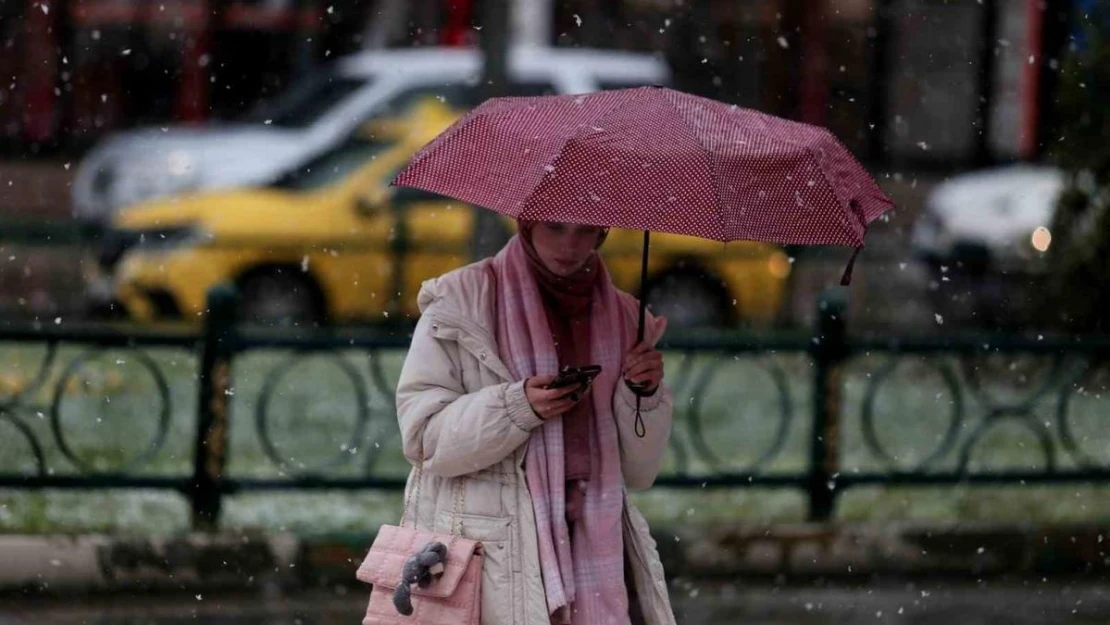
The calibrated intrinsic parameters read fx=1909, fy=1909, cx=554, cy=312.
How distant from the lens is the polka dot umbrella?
3441 millimetres

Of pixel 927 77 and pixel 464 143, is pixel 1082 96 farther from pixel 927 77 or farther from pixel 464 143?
pixel 927 77

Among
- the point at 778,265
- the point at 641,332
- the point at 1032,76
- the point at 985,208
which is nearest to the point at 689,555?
the point at 641,332

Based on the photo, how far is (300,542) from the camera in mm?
6797

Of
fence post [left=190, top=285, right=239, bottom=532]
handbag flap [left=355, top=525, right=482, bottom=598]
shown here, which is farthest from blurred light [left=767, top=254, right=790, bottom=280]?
Result: handbag flap [left=355, top=525, right=482, bottom=598]

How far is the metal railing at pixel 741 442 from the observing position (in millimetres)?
6977

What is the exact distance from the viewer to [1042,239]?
34.1 ft

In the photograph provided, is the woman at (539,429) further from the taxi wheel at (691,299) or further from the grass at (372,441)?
the taxi wheel at (691,299)

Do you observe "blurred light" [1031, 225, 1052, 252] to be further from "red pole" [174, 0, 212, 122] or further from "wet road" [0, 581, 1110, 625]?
"red pole" [174, 0, 212, 122]

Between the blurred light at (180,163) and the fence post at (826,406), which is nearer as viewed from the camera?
the fence post at (826,406)

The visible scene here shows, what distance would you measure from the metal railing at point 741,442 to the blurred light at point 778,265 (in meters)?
4.65

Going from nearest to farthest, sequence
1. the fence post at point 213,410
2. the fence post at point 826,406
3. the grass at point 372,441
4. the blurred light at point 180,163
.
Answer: the fence post at point 213,410 < the grass at point 372,441 < the fence post at point 826,406 < the blurred light at point 180,163

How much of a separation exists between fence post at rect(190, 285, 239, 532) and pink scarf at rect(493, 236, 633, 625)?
3.35m

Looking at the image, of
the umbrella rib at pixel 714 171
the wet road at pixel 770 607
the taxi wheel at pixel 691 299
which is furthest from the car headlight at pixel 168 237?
the umbrella rib at pixel 714 171

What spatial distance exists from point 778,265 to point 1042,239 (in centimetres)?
323
